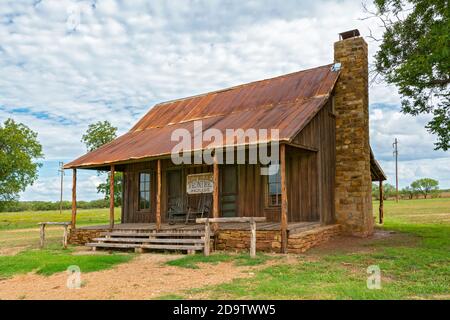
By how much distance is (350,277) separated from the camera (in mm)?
7500

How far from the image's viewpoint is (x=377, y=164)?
674 inches

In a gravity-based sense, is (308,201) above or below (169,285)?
above

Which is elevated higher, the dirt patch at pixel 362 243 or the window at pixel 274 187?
the window at pixel 274 187

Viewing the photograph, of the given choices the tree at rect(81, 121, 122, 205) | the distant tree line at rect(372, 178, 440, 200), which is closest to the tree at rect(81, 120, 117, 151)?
the tree at rect(81, 121, 122, 205)

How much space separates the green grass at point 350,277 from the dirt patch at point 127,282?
2.03 feet

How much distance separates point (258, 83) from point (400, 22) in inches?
216

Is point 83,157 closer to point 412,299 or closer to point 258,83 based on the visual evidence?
point 258,83

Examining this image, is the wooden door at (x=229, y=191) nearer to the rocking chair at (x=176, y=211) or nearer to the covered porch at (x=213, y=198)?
the covered porch at (x=213, y=198)

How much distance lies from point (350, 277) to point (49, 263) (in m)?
6.93

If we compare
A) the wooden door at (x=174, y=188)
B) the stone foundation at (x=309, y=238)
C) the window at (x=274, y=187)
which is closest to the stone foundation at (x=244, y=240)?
the stone foundation at (x=309, y=238)

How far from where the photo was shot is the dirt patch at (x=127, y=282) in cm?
692

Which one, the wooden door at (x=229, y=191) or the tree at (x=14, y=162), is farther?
the tree at (x=14, y=162)

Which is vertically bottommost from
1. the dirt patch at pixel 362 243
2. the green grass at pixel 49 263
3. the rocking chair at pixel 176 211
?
the green grass at pixel 49 263
